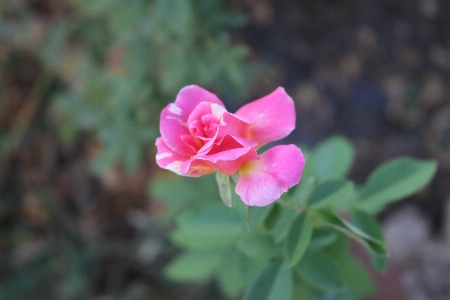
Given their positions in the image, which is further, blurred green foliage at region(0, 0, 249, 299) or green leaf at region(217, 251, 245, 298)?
blurred green foliage at region(0, 0, 249, 299)

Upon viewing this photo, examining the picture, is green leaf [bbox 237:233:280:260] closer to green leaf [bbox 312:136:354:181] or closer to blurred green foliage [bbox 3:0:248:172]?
green leaf [bbox 312:136:354:181]

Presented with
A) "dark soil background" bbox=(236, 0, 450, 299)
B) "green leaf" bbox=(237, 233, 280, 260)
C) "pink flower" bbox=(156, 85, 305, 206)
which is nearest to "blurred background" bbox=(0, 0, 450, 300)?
"dark soil background" bbox=(236, 0, 450, 299)

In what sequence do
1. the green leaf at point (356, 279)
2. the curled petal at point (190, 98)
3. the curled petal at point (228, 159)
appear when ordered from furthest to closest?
the green leaf at point (356, 279), the curled petal at point (190, 98), the curled petal at point (228, 159)

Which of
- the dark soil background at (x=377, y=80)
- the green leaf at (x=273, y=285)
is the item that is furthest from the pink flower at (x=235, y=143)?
the dark soil background at (x=377, y=80)

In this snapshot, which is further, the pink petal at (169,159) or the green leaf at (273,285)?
the green leaf at (273,285)

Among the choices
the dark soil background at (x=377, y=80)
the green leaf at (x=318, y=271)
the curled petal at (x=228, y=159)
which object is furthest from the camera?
the dark soil background at (x=377, y=80)

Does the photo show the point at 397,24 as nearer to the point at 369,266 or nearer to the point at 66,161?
the point at 369,266

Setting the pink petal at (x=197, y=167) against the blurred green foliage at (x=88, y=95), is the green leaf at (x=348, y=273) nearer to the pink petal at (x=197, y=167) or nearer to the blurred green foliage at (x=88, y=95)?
the pink petal at (x=197, y=167)
